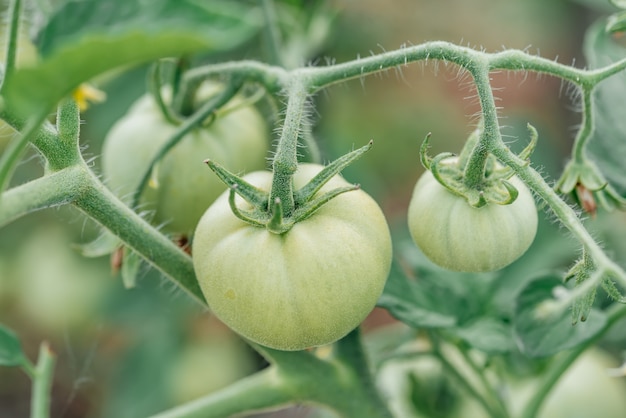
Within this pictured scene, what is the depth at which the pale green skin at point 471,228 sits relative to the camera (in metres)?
0.56

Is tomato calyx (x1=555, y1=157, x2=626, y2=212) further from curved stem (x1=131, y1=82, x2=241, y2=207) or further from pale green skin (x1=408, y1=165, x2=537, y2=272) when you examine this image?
curved stem (x1=131, y1=82, x2=241, y2=207)

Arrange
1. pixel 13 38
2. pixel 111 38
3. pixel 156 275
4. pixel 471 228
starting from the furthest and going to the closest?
1. pixel 156 275
2. pixel 471 228
3. pixel 13 38
4. pixel 111 38

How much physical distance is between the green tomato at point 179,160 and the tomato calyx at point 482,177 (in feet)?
0.72

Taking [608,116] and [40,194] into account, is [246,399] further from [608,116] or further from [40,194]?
[608,116]

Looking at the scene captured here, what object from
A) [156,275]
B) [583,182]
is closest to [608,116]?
[583,182]

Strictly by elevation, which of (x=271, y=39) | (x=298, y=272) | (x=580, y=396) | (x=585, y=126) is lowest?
(x=580, y=396)

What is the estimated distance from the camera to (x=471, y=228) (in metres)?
0.56

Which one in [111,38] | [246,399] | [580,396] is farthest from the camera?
[580,396]

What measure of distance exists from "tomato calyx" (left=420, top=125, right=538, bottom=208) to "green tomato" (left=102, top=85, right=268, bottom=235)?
221 millimetres

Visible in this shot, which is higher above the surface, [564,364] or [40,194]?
[40,194]

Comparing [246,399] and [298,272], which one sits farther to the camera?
[246,399]

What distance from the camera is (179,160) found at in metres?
0.72

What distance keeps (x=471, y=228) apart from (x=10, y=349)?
430 mm

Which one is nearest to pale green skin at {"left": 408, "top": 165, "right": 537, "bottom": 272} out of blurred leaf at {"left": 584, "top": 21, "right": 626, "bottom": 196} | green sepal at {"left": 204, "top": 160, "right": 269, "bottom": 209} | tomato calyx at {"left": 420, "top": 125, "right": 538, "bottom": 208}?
tomato calyx at {"left": 420, "top": 125, "right": 538, "bottom": 208}
